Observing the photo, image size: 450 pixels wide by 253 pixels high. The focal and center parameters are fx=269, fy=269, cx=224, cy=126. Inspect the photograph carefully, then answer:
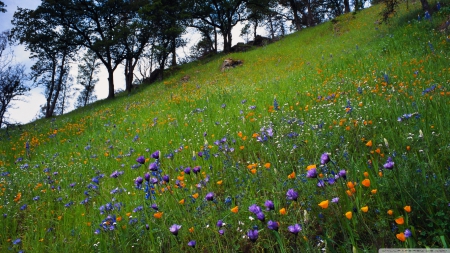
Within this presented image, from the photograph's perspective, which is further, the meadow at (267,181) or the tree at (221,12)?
the tree at (221,12)

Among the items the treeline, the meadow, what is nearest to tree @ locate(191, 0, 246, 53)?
the treeline

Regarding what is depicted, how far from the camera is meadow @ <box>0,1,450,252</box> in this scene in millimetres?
1864

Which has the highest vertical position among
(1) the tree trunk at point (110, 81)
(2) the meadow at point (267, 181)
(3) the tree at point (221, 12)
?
(3) the tree at point (221, 12)

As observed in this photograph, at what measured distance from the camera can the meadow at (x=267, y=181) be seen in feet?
6.12

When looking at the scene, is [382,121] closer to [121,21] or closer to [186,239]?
[186,239]

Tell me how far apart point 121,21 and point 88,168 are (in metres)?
25.6

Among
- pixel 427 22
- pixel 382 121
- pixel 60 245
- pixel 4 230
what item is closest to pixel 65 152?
pixel 4 230

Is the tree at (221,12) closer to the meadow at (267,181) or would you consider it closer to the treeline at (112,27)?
the treeline at (112,27)

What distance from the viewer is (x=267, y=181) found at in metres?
2.72

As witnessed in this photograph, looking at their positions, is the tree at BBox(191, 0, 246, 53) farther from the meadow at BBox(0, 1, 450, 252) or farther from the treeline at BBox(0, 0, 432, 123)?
the meadow at BBox(0, 1, 450, 252)

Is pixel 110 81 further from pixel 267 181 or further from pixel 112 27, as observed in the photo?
pixel 267 181

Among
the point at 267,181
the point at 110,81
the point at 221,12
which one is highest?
the point at 221,12

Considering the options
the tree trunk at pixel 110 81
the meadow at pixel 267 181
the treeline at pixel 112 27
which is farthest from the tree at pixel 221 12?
the meadow at pixel 267 181

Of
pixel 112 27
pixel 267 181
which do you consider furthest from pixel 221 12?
pixel 267 181
